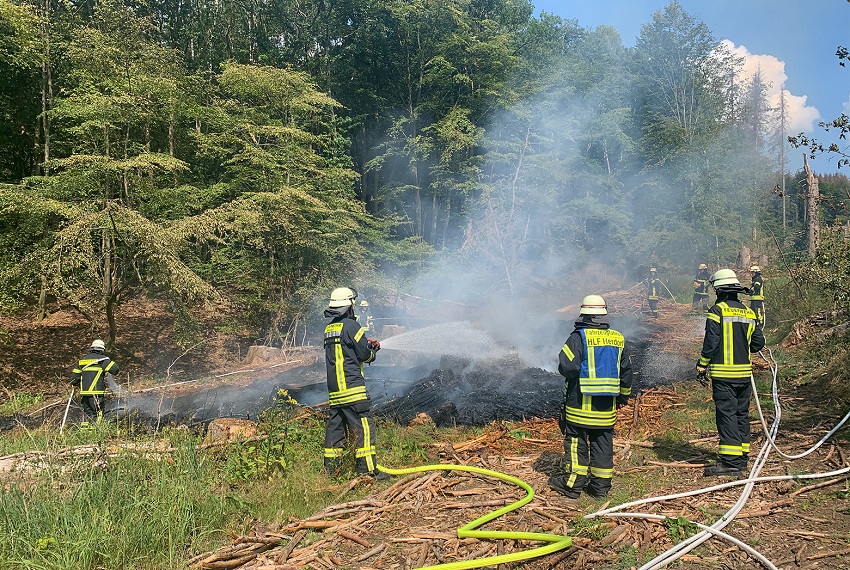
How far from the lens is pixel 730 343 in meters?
5.17

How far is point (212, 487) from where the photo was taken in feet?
15.4

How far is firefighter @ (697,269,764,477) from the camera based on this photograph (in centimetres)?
504

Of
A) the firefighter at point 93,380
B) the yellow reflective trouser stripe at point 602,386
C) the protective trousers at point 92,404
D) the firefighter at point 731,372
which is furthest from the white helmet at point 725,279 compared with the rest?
the protective trousers at point 92,404

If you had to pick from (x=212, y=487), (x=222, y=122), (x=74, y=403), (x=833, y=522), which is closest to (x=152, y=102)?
(x=222, y=122)

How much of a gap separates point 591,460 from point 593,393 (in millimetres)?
692

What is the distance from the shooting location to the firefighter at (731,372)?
5043 millimetres

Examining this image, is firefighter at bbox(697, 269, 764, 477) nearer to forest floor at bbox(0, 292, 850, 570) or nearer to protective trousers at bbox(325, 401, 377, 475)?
forest floor at bbox(0, 292, 850, 570)

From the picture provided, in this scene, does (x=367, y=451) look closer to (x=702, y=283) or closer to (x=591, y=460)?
(x=591, y=460)

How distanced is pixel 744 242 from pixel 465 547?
2834 cm

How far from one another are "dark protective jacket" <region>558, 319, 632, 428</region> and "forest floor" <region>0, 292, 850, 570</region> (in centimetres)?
75

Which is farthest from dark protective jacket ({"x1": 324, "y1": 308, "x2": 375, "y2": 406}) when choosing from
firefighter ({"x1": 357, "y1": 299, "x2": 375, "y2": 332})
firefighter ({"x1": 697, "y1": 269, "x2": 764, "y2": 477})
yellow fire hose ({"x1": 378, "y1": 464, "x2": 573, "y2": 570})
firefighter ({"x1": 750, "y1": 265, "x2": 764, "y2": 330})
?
firefighter ({"x1": 750, "y1": 265, "x2": 764, "y2": 330})

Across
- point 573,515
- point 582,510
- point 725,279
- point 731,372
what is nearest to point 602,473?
point 582,510

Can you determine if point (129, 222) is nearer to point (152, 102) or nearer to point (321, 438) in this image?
point (152, 102)

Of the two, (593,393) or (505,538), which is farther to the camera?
(593,393)
